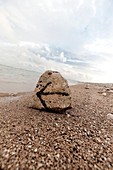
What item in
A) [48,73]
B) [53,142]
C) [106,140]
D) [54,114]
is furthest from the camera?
[48,73]

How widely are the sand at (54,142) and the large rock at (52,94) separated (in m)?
0.41

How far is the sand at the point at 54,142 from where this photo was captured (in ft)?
12.6

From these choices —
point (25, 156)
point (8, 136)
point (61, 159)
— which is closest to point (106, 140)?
point (61, 159)

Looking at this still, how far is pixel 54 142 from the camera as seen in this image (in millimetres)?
4625

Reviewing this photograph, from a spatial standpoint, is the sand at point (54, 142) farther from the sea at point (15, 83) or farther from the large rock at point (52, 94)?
the sea at point (15, 83)

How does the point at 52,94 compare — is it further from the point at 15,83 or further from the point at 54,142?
the point at 15,83

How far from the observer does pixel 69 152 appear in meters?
4.23

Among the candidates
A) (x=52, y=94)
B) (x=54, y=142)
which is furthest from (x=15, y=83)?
(x=54, y=142)

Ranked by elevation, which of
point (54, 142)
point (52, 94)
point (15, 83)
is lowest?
point (54, 142)

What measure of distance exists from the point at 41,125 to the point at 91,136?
169 centimetres

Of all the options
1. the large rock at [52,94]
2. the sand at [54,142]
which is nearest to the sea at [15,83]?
the large rock at [52,94]

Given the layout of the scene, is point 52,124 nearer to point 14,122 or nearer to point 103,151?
point 14,122

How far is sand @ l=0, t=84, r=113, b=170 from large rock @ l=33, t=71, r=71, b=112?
1.36 ft

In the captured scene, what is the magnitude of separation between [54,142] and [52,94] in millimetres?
2602
